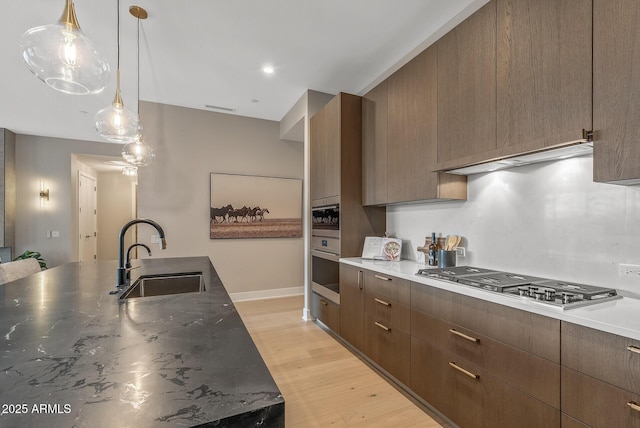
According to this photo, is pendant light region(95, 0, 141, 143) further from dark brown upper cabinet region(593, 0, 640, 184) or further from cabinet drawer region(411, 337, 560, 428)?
dark brown upper cabinet region(593, 0, 640, 184)

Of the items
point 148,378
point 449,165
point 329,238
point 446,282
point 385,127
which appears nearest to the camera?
point 148,378

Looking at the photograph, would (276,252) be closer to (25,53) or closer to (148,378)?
(25,53)

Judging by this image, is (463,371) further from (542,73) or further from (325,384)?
(542,73)

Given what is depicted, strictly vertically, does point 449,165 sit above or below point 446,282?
above

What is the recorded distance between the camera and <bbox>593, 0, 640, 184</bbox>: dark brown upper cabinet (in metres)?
1.17

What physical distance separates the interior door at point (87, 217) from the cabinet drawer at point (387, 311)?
6265mm

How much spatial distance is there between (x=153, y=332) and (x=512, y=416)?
159 cm

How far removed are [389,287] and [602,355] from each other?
125 cm

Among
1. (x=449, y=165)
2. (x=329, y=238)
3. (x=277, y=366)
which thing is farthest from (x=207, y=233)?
(x=449, y=165)

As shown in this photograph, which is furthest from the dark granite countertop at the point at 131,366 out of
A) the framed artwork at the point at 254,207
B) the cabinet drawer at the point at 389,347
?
the framed artwork at the point at 254,207

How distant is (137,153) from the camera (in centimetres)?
296

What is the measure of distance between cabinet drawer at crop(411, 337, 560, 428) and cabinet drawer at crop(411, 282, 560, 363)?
21 cm

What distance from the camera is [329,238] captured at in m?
3.13

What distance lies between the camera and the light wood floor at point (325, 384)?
1.82 meters
